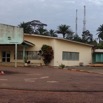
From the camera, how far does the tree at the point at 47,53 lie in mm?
46875

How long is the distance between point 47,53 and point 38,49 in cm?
218

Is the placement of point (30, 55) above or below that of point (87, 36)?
below

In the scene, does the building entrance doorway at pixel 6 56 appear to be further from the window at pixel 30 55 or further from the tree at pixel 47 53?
the tree at pixel 47 53

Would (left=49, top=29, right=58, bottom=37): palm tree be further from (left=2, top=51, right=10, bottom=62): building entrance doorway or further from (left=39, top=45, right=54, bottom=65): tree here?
(left=39, top=45, right=54, bottom=65): tree

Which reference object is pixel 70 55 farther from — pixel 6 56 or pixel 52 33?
pixel 52 33

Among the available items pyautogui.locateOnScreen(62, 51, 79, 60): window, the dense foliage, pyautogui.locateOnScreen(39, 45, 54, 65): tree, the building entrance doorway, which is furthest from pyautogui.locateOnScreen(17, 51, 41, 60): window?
the dense foliage

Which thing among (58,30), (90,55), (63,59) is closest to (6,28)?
(63,59)

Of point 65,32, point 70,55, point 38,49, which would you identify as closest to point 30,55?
point 38,49

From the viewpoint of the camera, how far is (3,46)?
50.0 metres

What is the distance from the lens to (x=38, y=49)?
4844 centimetres

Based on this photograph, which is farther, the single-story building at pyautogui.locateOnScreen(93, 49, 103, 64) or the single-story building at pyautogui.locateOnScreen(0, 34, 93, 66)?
the single-story building at pyautogui.locateOnScreen(93, 49, 103, 64)

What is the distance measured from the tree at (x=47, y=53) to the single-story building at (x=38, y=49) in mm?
529

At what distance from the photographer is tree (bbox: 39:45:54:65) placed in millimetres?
46875

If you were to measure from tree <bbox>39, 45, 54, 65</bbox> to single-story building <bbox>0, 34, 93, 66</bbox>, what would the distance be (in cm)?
53
